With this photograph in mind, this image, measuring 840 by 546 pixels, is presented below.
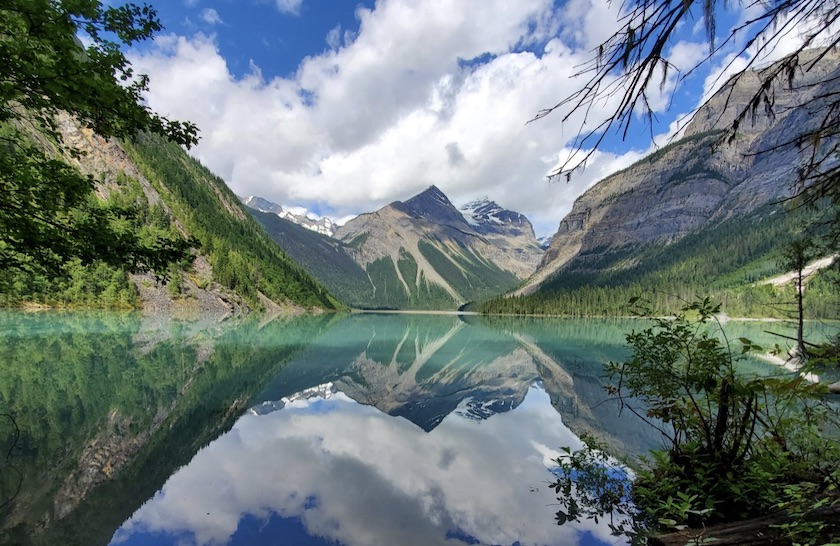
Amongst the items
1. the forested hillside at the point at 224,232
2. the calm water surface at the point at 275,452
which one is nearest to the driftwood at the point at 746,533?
the calm water surface at the point at 275,452

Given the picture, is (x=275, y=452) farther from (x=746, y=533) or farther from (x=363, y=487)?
(x=746, y=533)

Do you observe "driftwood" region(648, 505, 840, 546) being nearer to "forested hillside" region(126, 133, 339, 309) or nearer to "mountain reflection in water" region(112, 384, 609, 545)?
"mountain reflection in water" region(112, 384, 609, 545)

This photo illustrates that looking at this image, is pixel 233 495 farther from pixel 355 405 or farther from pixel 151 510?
pixel 355 405

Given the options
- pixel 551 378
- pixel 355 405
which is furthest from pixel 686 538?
pixel 551 378

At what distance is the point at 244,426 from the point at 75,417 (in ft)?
18.2

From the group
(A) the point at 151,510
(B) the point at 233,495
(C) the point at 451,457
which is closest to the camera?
(A) the point at 151,510

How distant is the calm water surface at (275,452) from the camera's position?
7680 millimetres

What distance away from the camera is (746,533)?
4520 millimetres

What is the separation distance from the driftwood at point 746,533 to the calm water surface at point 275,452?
247 centimetres

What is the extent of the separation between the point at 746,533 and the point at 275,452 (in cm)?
1109

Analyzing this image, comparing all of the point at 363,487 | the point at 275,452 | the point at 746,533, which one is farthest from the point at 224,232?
the point at 746,533

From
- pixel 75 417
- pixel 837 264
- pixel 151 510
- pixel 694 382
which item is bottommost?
pixel 75 417

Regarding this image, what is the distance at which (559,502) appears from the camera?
8578mm

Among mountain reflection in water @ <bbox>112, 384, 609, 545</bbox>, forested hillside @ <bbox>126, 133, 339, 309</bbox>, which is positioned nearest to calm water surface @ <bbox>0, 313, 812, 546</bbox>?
mountain reflection in water @ <bbox>112, 384, 609, 545</bbox>
